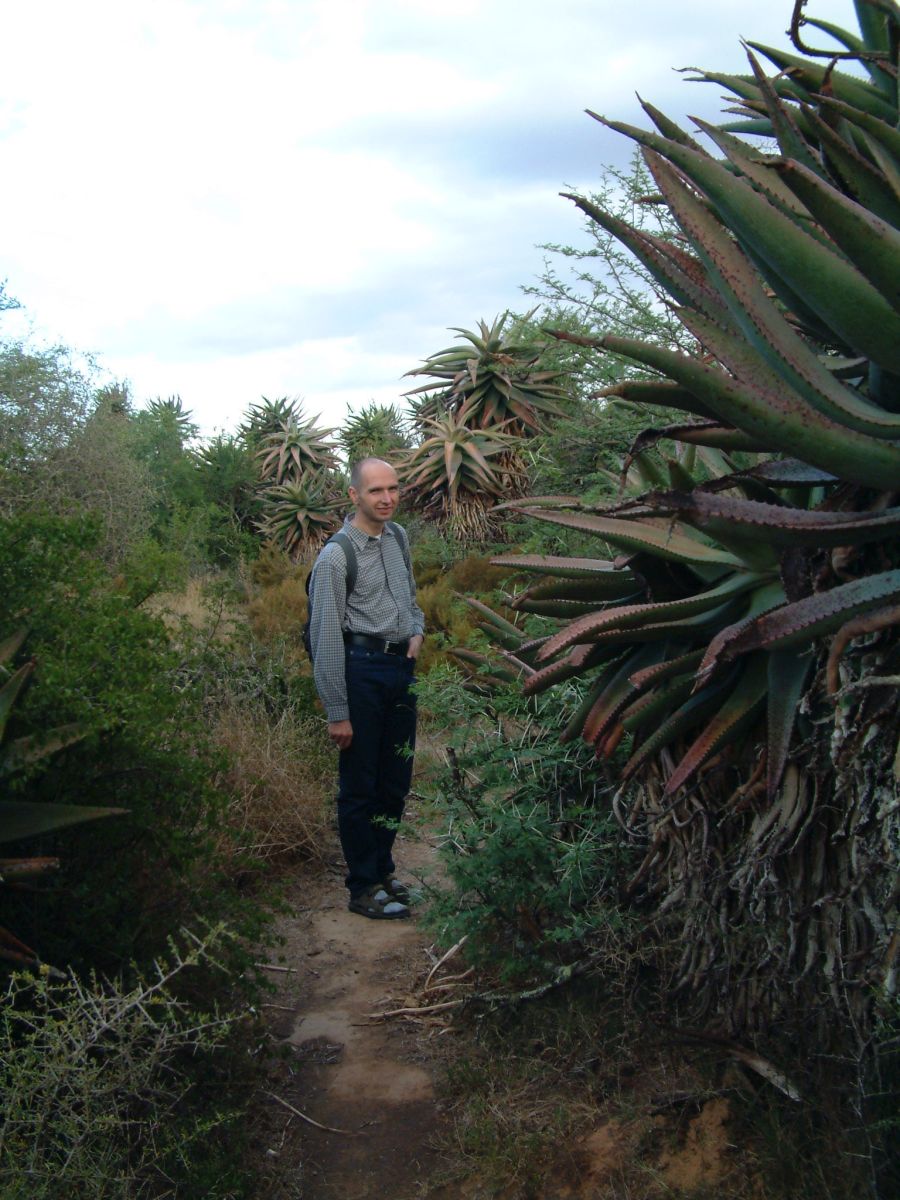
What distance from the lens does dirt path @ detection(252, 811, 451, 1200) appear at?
350cm

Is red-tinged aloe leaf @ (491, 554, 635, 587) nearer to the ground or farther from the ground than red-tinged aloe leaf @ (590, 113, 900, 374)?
nearer to the ground

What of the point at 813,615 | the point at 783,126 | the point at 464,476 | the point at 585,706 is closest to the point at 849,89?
the point at 783,126

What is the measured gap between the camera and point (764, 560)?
9.52ft

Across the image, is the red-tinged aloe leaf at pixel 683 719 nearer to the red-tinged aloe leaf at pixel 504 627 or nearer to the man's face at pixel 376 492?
the red-tinged aloe leaf at pixel 504 627

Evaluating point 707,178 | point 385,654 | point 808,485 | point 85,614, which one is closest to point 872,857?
→ point 808,485

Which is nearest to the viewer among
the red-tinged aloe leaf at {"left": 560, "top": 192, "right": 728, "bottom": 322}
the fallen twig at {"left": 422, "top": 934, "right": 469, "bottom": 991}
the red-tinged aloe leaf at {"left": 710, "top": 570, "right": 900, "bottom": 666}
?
the red-tinged aloe leaf at {"left": 710, "top": 570, "right": 900, "bottom": 666}

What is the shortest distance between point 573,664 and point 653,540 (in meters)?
0.51

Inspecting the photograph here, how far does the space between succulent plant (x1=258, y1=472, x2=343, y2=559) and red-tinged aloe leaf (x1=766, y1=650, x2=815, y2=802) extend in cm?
1330

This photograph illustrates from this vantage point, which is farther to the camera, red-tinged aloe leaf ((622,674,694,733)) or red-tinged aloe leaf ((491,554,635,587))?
red-tinged aloe leaf ((491,554,635,587))

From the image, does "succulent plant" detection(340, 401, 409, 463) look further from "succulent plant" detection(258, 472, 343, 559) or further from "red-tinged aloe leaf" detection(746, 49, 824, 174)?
"red-tinged aloe leaf" detection(746, 49, 824, 174)

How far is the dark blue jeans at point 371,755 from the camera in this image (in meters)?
5.71

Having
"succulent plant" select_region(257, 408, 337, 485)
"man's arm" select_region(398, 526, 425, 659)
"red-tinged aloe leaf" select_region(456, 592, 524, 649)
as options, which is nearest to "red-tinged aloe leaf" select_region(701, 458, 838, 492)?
"red-tinged aloe leaf" select_region(456, 592, 524, 649)

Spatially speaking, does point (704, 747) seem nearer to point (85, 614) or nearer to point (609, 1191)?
point (609, 1191)

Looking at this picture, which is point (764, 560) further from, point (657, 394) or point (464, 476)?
point (464, 476)
